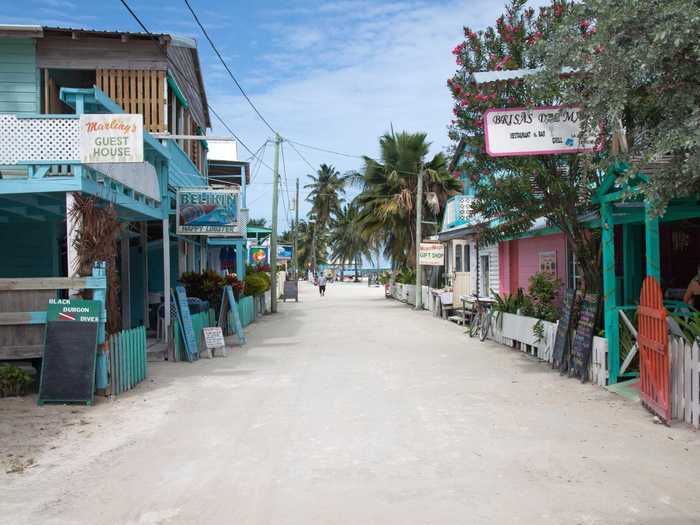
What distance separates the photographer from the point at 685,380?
6977mm

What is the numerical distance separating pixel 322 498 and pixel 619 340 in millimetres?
6193

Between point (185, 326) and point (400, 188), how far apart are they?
22.2 m

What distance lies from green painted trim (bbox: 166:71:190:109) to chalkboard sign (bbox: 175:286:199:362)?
5644 millimetres

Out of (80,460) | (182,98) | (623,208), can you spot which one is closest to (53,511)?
(80,460)

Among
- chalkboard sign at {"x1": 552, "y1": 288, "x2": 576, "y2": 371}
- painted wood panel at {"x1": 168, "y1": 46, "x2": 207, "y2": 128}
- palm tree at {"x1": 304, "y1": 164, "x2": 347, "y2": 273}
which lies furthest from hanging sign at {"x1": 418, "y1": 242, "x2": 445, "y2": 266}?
palm tree at {"x1": 304, "y1": 164, "x2": 347, "y2": 273}

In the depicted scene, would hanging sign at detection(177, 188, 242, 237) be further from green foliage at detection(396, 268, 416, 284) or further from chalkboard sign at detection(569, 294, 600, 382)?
green foliage at detection(396, 268, 416, 284)

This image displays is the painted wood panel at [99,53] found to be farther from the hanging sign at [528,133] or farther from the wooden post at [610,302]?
the wooden post at [610,302]

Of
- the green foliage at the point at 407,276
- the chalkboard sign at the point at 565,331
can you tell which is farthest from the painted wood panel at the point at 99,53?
the green foliage at the point at 407,276

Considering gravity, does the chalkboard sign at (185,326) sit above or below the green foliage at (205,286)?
below

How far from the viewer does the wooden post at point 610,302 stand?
9.20 metres

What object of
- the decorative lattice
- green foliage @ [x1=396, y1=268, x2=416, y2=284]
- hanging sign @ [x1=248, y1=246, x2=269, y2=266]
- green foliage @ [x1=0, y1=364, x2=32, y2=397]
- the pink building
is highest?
the decorative lattice

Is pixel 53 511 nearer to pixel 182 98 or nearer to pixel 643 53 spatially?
pixel 643 53

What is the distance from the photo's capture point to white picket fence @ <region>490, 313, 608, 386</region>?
31.0ft

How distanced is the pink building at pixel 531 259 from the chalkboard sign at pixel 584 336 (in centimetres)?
539
